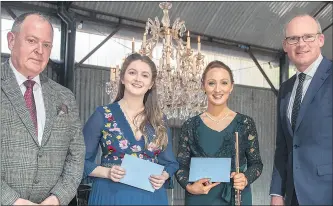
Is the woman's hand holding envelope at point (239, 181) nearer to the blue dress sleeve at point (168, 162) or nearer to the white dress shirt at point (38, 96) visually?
the blue dress sleeve at point (168, 162)

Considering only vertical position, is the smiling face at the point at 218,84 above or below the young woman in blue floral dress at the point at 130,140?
above

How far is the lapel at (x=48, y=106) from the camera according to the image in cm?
A: 170

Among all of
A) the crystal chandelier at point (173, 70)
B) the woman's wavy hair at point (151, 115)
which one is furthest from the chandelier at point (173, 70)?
the woman's wavy hair at point (151, 115)

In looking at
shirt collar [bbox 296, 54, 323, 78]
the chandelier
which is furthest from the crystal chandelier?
shirt collar [bbox 296, 54, 323, 78]

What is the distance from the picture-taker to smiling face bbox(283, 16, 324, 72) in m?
1.99

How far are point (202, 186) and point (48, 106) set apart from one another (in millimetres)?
819

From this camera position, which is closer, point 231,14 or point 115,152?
point 115,152

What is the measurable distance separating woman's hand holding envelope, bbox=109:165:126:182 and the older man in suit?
0.44 ft

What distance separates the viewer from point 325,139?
187 centimetres

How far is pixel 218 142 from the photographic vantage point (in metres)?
2.17

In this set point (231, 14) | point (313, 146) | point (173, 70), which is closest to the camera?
point (313, 146)

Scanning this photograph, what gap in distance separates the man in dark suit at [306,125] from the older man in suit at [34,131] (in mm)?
969

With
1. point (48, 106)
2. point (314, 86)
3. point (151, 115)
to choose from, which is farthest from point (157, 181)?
point (314, 86)

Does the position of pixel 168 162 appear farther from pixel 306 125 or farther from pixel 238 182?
pixel 306 125
